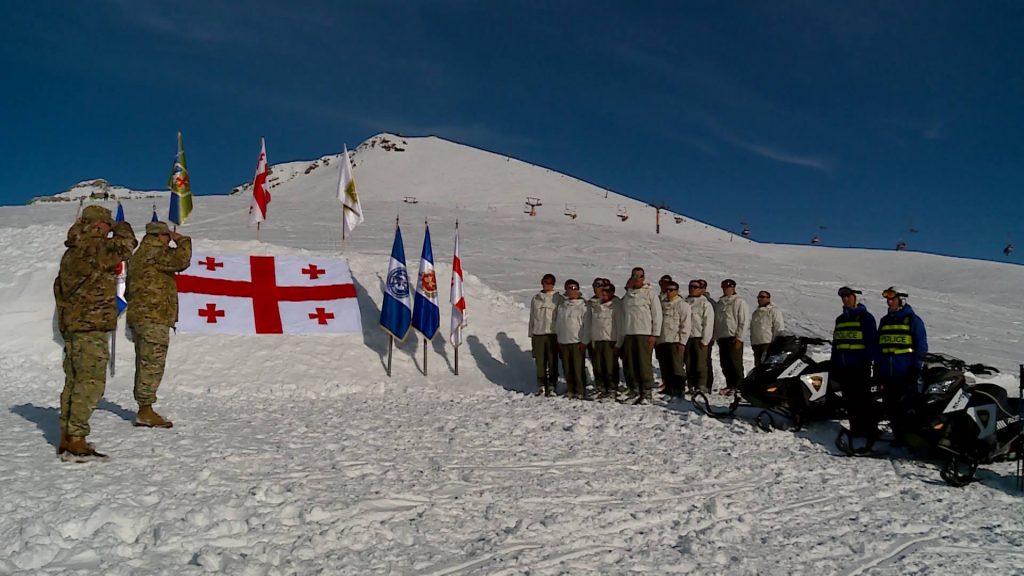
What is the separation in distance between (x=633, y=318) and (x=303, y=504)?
6.56m

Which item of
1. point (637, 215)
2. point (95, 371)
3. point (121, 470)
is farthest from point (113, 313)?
point (637, 215)

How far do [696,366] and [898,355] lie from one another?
3932 millimetres

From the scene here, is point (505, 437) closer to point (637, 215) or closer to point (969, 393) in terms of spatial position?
point (969, 393)

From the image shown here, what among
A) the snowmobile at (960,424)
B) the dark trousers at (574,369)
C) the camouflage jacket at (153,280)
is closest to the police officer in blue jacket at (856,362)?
the snowmobile at (960,424)

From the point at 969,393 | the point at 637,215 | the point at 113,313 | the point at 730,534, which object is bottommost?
the point at 730,534

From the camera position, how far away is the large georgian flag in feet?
37.9

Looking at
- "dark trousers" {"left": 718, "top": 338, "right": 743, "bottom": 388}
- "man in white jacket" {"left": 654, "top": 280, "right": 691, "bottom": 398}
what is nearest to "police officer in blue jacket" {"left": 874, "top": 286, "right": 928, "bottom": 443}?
"man in white jacket" {"left": 654, "top": 280, "right": 691, "bottom": 398}

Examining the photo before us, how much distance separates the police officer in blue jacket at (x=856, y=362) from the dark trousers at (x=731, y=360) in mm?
3186

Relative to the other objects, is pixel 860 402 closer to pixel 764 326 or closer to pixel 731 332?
pixel 731 332

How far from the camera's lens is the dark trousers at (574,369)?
1051 centimetres

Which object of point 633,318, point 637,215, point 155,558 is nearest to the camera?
point 155,558

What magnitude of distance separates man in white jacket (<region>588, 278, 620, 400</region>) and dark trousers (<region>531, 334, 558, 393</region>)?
0.71m

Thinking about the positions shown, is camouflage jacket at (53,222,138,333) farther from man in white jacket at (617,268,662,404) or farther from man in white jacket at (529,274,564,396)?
man in white jacket at (617,268,662,404)

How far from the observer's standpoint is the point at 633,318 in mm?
10125
